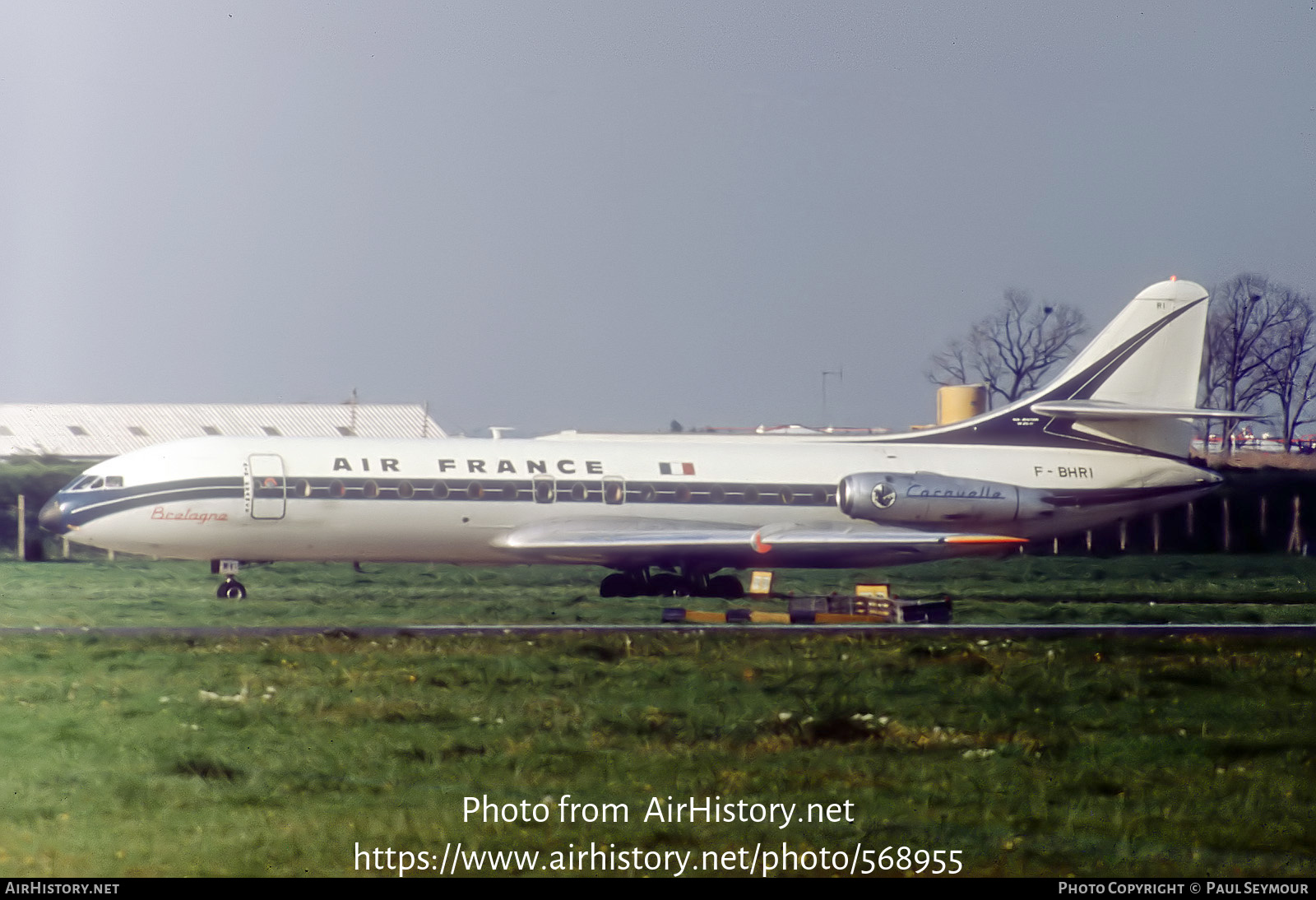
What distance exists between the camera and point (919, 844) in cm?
997

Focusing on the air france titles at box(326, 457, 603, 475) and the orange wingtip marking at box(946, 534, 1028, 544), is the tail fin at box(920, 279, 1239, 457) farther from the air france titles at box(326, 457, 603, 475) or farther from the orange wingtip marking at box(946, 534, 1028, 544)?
the air france titles at box(326, 457, 603, 475)

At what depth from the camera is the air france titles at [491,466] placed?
2969 centimetres

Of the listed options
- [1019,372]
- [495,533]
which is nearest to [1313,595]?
[495,533]

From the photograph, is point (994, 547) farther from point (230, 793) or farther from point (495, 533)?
point (230, 793)

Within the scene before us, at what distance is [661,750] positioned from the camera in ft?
43.0

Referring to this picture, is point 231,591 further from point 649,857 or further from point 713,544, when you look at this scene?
point 649,857

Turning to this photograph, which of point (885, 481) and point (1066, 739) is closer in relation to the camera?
point (1066, 739)

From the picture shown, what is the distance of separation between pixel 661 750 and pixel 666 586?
743 inches

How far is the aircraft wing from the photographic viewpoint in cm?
3025

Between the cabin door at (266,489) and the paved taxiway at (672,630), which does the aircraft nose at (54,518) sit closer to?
the cabin door at (266,489)

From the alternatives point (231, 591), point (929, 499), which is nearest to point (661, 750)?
point (231, 591)

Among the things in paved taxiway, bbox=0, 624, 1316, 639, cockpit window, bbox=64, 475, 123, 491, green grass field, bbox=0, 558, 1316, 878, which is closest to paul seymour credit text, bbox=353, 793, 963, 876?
green grass field, bbox=0, 558, 1316, 878

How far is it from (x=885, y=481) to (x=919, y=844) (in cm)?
2223

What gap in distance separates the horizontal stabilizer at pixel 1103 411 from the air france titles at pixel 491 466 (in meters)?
10.6
